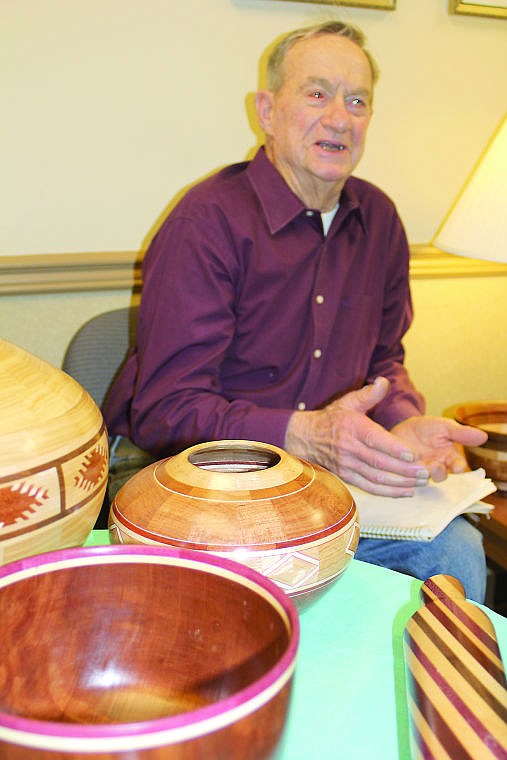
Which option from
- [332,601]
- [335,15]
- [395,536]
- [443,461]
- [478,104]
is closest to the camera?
[332,601]

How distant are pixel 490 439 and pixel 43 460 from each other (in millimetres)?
895

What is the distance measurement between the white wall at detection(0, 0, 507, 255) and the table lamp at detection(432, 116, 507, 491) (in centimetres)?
68

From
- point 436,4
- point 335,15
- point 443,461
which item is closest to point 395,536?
point 443,461

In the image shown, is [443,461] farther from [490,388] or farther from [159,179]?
[490,388]

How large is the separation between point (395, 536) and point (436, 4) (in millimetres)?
1532

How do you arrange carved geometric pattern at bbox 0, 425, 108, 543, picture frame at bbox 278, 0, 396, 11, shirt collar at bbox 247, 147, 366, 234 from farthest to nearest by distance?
1. picture frame at bbox 278, 0, 396, 11
2. shirt collar at bbox 247, 147, 366, 234
3. carved geometric pattern at bbox 0, 425, 108, 543

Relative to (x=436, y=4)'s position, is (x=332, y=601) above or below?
below

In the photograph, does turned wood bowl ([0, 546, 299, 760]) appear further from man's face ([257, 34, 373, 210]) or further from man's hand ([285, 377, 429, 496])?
man's face ([257, 34, 373, 210])

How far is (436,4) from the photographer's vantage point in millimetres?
1971

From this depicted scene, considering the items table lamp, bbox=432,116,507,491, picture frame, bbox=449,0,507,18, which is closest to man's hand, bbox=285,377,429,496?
table lamp, bbox=432,116,507,491

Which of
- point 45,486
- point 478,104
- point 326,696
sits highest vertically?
point 478,104

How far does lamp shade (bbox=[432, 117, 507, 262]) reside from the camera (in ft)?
4.37

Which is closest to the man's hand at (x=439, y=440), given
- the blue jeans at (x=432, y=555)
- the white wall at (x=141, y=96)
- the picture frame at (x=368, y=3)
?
the blue jeans at (x=432, y=555)

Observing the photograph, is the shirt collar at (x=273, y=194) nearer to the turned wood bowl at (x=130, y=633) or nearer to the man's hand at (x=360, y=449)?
A: the man's hand at (x=360, y=449)
